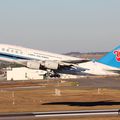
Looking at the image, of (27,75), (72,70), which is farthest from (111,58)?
(27,75)

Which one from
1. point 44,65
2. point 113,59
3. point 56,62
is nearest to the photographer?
point 44,65

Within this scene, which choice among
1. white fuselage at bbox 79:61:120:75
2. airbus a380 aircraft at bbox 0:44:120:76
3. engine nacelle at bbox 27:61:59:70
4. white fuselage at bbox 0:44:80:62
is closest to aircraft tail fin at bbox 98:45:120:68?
airbus a380 aircraft at bbox 0:44:120:76

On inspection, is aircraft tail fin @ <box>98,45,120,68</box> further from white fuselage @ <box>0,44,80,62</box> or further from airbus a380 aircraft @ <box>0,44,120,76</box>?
white fuselage @ <box>0,44,80,62</box>

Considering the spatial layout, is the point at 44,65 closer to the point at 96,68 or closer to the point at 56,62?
the point at 56,62

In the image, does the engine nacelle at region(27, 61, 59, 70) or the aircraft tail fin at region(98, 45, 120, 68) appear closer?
the engine nacelle at region(27, 61, 59, 70)

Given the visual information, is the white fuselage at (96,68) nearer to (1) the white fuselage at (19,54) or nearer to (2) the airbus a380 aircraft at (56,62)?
(2) the airbus a380 aircraft at (56,62)

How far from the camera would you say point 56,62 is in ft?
293

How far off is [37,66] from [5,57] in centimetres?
579

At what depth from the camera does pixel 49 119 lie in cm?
3844

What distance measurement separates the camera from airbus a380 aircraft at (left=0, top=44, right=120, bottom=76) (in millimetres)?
87062

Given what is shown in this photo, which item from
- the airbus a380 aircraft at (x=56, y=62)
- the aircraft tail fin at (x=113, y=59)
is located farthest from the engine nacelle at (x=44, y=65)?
the aircraft tail fin at (x=113, y=59)

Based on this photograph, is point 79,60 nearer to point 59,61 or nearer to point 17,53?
point 59,61

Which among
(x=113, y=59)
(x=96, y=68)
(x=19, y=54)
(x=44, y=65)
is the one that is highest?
(x=19, y=54)

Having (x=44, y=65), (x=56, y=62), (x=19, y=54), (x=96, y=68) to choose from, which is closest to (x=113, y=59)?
(x=96, y=68)
